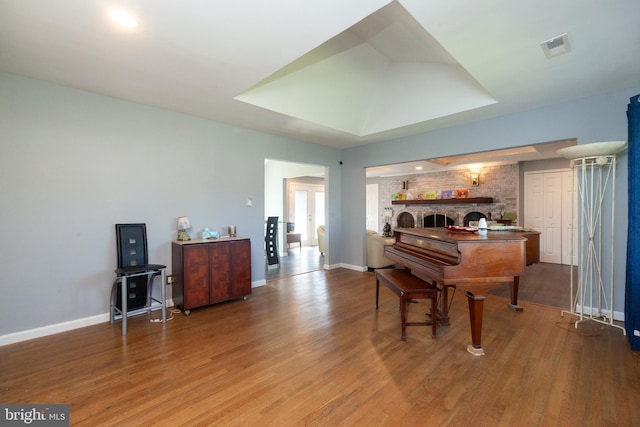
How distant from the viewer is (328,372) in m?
2.15

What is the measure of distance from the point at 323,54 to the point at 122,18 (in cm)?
226

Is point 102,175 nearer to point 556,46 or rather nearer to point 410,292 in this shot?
point 410,292

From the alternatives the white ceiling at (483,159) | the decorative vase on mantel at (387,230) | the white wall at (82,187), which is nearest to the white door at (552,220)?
the white ceiling at (483,159)

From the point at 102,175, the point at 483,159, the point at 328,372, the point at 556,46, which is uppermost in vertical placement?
the point at 556,46

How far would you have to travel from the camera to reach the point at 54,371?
7.13 feet

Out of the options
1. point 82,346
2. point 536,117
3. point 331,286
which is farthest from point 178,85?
point 536,117

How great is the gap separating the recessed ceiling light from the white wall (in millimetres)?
1592

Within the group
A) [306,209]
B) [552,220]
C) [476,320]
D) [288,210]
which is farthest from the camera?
[306,209]

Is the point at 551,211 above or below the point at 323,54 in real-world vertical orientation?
below

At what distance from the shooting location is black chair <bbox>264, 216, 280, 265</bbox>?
5793mm

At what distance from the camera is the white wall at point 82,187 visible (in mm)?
2674

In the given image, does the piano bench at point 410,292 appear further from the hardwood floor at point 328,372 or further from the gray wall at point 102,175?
the gray wall at point 102,175

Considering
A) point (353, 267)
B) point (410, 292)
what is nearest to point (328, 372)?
point (410, 292)

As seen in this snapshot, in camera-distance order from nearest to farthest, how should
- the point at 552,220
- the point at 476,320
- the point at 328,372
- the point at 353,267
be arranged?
the point at 328,372
the point at 476,320
the point at 353,267
the point at 552,220
